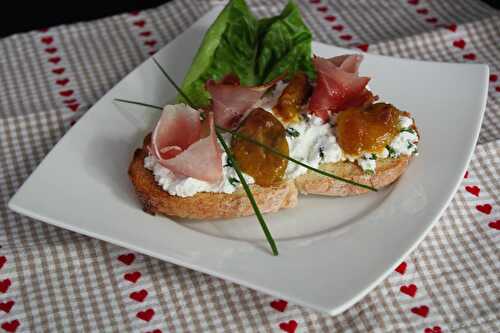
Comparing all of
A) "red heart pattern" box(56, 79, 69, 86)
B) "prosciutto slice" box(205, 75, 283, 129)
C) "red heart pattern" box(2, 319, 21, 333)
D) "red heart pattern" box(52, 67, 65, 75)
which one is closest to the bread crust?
"prosciutto slice" box(205, 75, 283, 129)

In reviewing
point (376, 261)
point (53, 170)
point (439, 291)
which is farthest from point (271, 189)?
point (53, 170)

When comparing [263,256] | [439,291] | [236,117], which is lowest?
[439,291]

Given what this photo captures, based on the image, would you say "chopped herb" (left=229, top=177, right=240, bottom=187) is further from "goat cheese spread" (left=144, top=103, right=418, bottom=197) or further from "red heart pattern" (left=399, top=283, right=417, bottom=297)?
"red heart pattern" (left=399, top=283, right=417, bottom=297)

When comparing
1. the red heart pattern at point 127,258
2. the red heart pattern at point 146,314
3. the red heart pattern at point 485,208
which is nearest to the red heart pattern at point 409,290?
the red heart pattern at point 485,208

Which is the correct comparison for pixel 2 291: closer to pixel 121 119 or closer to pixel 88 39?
pixel 121 119

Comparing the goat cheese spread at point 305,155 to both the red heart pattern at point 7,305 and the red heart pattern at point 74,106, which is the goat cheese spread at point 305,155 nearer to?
the red heart pattern at point 7,305

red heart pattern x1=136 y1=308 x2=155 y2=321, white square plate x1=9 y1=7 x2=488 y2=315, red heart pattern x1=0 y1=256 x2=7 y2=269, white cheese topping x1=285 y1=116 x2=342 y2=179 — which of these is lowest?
red heart pattern x1=136 y1=308 x2=155 y2=321

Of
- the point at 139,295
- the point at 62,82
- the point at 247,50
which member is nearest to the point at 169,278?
the point at 139,295
